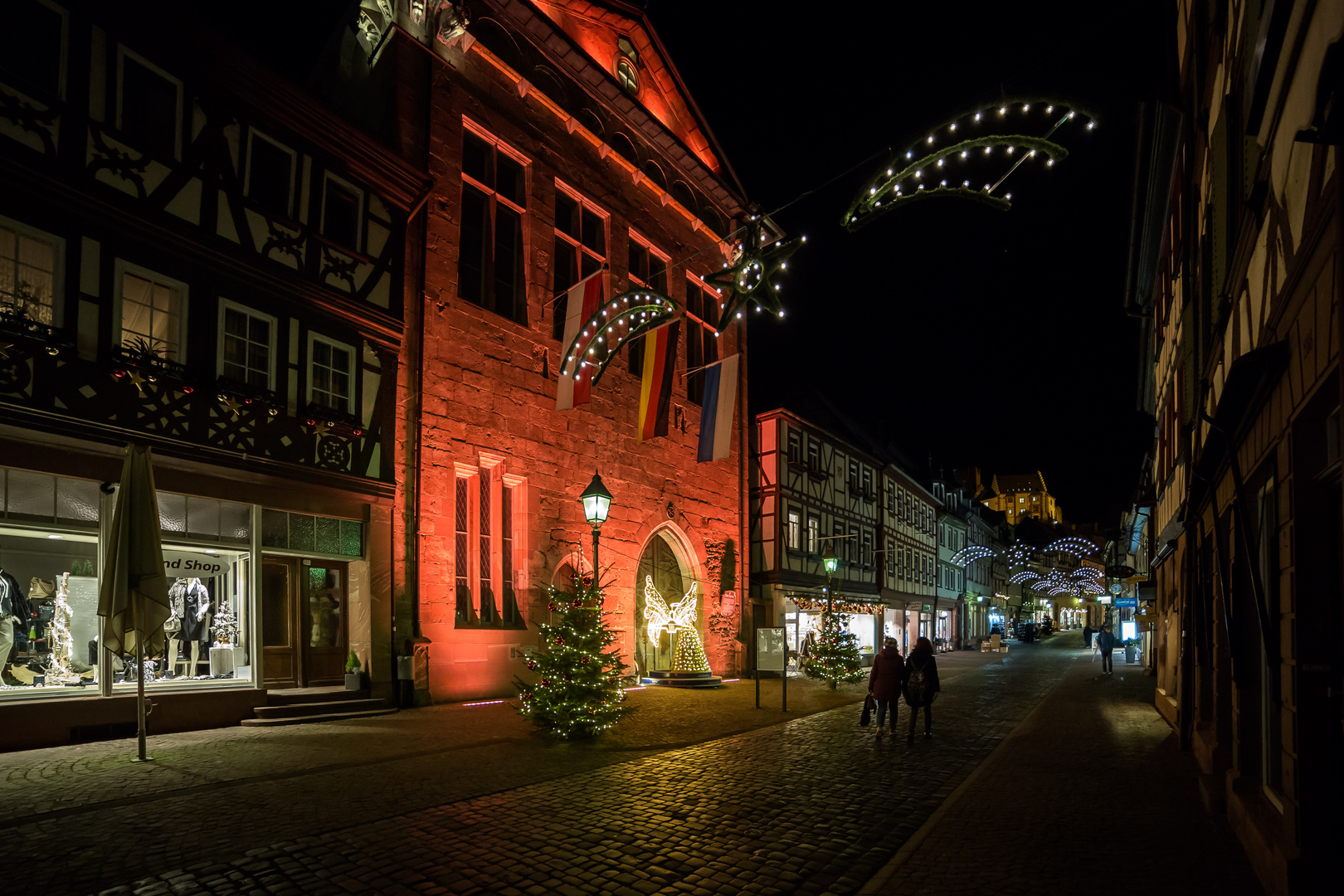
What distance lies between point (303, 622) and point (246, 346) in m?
5.05

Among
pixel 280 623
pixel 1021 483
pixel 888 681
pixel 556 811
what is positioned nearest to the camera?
pixel 556 811

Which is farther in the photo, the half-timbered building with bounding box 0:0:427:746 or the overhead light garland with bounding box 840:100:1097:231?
the half-timbered building with bounding box 0:0:427:746

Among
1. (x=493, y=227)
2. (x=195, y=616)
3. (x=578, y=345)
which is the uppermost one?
(x=493, y=227)

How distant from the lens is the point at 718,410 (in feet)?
76.5

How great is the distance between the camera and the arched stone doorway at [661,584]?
951 inches

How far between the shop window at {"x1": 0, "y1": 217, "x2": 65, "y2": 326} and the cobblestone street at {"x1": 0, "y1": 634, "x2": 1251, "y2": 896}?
5.75 m

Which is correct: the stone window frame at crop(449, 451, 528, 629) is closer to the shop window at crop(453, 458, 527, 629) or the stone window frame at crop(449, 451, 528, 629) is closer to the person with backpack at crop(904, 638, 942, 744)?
the shop window at crop(453, 458, 527, 629)

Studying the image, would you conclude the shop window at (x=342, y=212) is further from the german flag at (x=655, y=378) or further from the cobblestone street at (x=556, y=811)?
the cobblestone street at (x=556, y=811)

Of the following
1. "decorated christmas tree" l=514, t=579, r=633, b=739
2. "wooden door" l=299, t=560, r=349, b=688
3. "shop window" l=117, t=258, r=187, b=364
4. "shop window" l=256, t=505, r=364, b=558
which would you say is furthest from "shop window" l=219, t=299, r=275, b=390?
"decorated christmas tree" l=514, t=579, r=633, b=739

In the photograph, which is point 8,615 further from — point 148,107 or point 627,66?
point 627,66

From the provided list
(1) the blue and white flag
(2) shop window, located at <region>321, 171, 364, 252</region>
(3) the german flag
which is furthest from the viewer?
(1) the blue and white flag

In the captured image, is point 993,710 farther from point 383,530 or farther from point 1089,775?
point 383,530

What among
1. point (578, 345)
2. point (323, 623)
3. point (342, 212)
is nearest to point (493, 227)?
point (578, 345)

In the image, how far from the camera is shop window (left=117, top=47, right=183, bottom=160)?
12875mm
